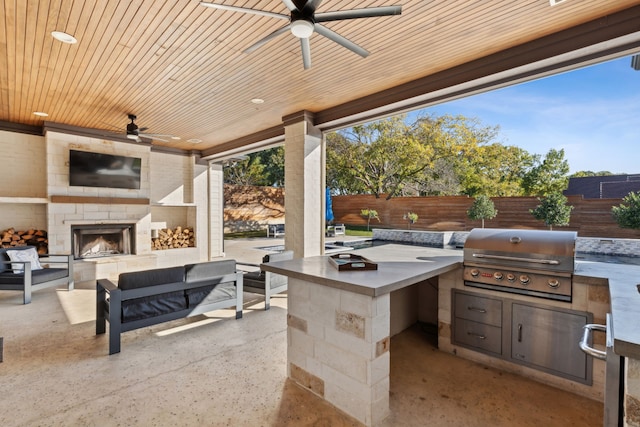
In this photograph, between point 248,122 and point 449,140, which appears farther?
point 449,140

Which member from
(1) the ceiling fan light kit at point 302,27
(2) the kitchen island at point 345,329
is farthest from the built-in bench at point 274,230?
(1) the ceiling fan light kit at point 302,27

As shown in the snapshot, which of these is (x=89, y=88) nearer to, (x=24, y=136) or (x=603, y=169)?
(x=24, y=136)

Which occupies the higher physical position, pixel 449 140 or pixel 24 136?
pixel 449 140

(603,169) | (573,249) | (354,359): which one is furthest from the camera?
(603,169)

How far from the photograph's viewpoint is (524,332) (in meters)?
2.28

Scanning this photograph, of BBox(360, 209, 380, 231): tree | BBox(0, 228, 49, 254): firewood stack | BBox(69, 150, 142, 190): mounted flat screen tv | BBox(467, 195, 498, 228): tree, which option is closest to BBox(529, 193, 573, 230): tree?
BBox(467, 195, 498, 228): tree

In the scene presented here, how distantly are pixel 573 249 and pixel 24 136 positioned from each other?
26.9 ft

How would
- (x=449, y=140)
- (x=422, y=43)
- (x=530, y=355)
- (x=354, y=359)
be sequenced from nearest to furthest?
(x=354, y=359) → (x=530, y=355) → (x=422, y=43) → (x=449, y=140)

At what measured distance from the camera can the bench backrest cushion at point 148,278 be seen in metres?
2.80

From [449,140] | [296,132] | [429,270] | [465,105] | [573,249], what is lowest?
[429,270]

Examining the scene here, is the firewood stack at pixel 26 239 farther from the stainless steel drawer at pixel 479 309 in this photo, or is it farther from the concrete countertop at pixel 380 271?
the stainless steel drawer at pixel 479 309

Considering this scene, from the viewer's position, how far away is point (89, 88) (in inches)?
156

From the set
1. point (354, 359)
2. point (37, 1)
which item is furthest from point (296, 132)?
point (354, 359)

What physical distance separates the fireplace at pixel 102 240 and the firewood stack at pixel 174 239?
28.4 inches
